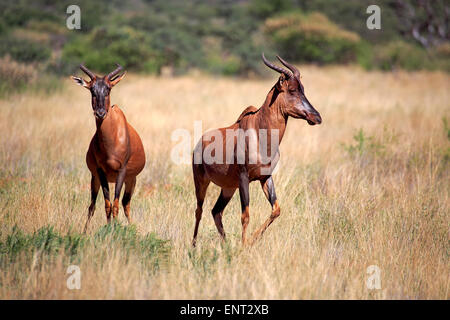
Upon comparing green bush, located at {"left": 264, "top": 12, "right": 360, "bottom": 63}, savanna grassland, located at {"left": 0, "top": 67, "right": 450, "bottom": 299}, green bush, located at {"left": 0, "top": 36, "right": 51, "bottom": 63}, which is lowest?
savanna grassland, located at {"left": 0, "top": 67, "right": 450, "bottom": 299}

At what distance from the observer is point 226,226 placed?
623cm

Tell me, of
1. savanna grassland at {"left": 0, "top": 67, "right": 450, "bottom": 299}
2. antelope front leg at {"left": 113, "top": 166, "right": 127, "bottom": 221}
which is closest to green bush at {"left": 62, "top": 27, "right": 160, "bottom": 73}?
savanna grassland at {"left": 0, "top": 67, "right": 450, "bottom": 299}

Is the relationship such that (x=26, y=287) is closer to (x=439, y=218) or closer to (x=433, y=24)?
(x=439, y=218)

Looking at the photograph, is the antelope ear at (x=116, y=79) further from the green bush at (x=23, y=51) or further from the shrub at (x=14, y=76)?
the green bush at (x=23, y=51)

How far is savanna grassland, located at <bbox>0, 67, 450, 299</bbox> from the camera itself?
440cm

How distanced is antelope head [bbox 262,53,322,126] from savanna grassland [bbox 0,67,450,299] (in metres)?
1.31

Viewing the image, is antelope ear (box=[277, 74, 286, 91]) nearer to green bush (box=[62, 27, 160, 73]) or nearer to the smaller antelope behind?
the smaller antelope behind

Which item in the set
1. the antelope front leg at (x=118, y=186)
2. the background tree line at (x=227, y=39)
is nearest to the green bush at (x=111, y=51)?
the background tree line at (x=227, y=39)

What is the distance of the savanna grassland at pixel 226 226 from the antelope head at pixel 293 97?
51.5 inches

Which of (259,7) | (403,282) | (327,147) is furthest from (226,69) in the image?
(403,282)

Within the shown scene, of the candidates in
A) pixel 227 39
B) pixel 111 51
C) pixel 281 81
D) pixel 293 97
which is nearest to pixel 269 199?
pixel 293 97

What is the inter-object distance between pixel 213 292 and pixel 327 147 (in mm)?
6980

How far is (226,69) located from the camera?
28.7 metres

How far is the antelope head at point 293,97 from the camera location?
16.1ft
